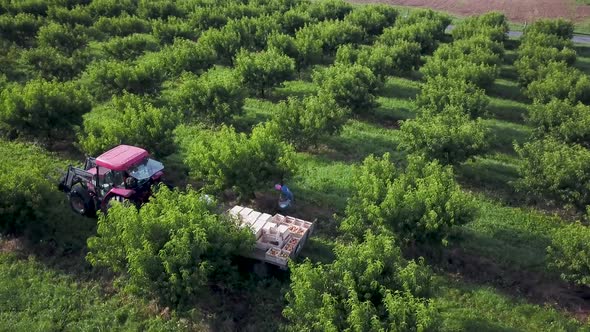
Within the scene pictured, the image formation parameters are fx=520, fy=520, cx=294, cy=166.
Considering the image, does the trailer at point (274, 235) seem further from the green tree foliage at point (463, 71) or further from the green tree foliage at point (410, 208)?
Answer: the green tree foliage at point (463, 71)

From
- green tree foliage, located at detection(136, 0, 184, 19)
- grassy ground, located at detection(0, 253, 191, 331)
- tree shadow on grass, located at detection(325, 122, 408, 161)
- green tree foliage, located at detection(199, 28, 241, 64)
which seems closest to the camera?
grassy ground, located at detection(0, 253, 191, 331)

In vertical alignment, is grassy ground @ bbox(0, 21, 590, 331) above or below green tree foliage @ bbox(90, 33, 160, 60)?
below

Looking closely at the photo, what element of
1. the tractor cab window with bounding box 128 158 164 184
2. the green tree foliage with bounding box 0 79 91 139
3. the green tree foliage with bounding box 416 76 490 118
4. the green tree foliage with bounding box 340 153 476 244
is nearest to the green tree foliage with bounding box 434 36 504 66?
the green tree foliage with bounding box 416 76 490 118

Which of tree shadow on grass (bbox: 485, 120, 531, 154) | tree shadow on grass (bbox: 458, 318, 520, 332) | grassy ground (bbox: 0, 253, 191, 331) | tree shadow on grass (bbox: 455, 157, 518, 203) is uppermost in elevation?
grassy ground (bbox: 0, 253, 191, 331)

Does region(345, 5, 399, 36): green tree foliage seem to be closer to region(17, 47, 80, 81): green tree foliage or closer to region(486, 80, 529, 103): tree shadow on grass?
region(486, 80, 529, 103): tree shadow on grass

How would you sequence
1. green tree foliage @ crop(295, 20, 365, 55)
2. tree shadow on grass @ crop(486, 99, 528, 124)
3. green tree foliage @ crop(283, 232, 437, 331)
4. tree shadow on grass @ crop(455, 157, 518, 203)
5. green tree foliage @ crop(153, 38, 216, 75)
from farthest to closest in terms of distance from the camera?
green tree foliage @ crop(295, 20, 365, 55) < green tree foliage @ crop(153, 38, 216, 75) < tree shadow on grass @ crop(486, 99, 528, 124) < tree shadow on grass @ crop(455, 157, 518, 203) < green tree foliage @ crop(283, 232, 437, 331)

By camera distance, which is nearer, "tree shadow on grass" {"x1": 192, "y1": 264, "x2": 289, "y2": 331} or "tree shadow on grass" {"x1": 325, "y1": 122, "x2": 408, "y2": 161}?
"tree shadow on grass" {"x1": 192, "y1": 264, "x2": 289, "y2": 331}

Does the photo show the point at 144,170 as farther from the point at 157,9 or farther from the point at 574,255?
the point at 157,9
